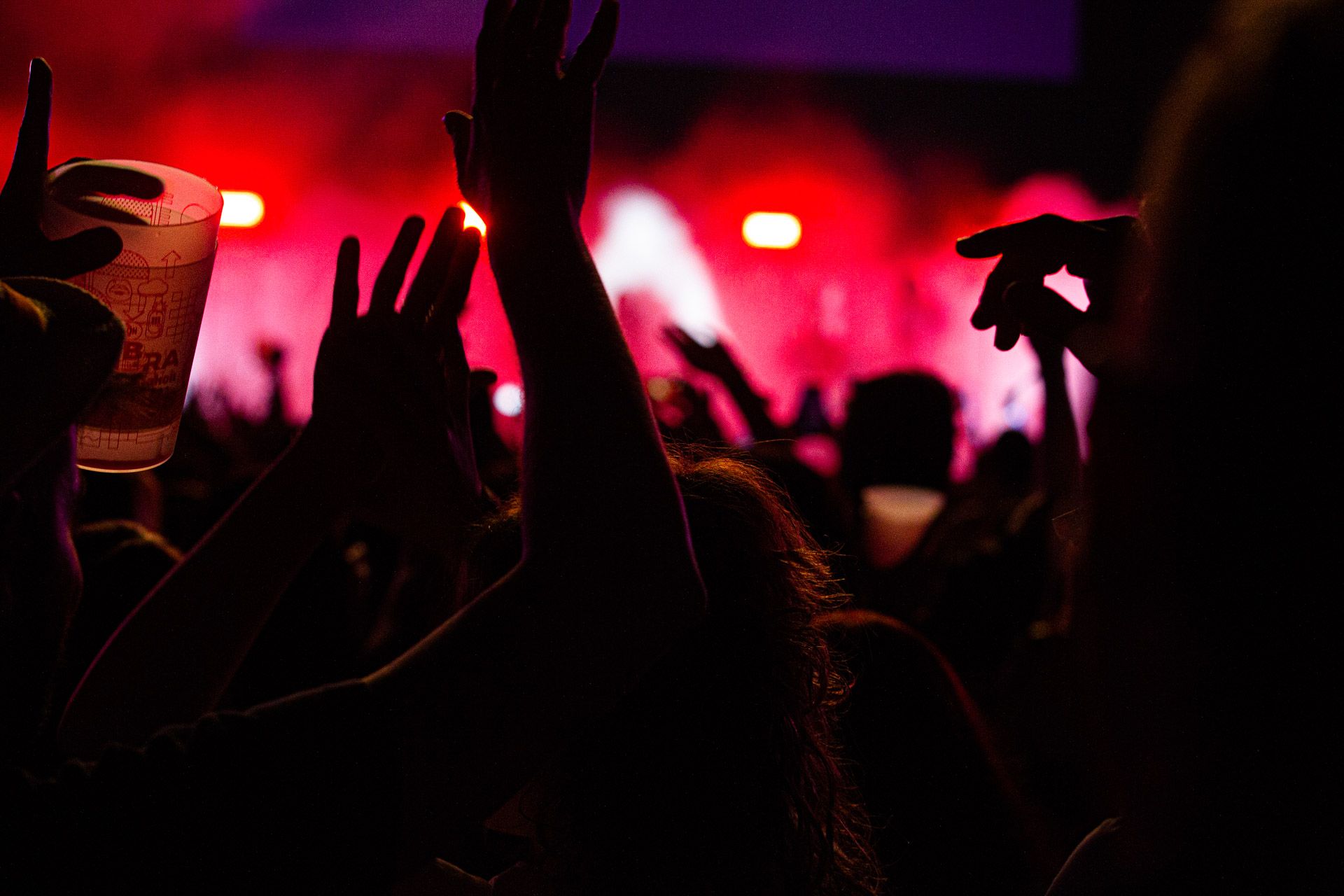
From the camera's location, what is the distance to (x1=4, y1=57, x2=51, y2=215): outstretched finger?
37.5 inches

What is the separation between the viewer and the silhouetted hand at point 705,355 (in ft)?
8.96

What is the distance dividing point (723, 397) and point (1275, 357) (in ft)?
35.5

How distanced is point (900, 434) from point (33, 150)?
7.13 feet

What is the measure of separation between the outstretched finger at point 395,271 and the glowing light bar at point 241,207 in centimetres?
1035

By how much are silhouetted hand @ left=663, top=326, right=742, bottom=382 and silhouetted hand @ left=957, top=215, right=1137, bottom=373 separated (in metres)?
1.74

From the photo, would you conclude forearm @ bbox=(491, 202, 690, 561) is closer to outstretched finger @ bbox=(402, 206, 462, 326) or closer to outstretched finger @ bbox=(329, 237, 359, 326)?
outstretched finger @ bbox=(402, 206, 462, 326)

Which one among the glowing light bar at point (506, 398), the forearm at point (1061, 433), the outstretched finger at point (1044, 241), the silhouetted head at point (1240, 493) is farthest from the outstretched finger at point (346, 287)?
the glowing light bar at point (506, 398)

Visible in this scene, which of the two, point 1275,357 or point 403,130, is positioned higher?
point 403,130

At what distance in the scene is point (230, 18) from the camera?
10.3 m

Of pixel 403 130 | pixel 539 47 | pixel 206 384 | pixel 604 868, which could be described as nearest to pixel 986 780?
pixel 604 868

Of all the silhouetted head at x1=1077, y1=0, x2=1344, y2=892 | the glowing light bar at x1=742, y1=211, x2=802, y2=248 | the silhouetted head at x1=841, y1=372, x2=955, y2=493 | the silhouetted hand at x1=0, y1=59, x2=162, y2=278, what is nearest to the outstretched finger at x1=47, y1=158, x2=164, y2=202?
the silhouetted hand at x1=0, y1=59, x2=162, y2=278

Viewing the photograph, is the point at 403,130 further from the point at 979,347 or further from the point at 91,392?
the point at 91,392

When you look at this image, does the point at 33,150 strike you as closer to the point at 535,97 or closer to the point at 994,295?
the point at 535,97

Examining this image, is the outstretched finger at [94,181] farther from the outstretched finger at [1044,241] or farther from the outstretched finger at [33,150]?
the outstretched finger at [1044,241]
